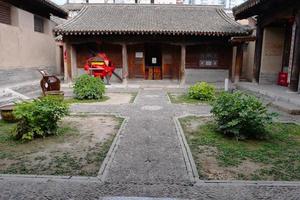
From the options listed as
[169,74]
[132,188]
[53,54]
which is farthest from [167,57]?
[132,188]

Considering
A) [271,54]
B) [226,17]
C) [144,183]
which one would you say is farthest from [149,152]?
[226,17]

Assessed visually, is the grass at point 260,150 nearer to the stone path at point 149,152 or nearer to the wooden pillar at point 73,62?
the stone path at point 149,152

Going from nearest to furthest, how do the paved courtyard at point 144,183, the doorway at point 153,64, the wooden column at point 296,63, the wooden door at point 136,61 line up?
the paved courtyard at point 144,183
the wooden column at point 296,63
the wooden door at point 136,61
the doorway at point 153,64

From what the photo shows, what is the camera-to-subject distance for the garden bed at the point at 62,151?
4.31m

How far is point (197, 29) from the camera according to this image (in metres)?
15.0

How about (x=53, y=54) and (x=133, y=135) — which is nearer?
(x=133, y=135)

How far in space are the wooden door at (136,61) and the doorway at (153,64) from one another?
330mm

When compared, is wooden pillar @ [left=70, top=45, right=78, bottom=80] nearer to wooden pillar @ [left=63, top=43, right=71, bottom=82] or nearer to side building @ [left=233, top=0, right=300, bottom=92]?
wooden pillar @ [left=63, top=43, right=71, bottom=82]

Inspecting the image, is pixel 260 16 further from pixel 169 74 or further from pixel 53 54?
pixel 53 54

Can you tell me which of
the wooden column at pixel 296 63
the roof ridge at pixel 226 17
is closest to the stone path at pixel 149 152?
the wooden column at pixel 296 63

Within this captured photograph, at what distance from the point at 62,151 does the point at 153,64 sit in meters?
13.2

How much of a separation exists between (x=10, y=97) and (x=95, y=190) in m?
7.51

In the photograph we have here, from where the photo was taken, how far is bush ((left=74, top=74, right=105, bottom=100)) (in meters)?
11.3

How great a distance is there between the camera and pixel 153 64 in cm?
1778
